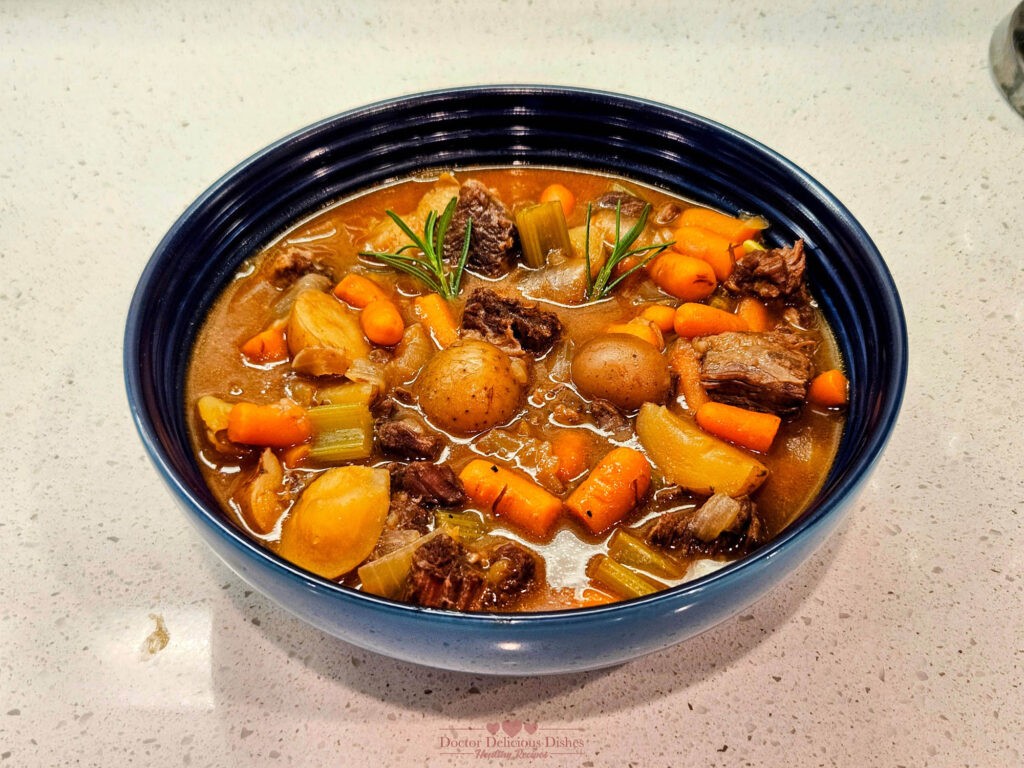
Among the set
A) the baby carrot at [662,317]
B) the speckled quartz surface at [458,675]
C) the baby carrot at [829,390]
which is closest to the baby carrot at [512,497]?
the speckled quartz surface at [458,675]

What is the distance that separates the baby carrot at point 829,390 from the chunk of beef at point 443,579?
95 centimetres

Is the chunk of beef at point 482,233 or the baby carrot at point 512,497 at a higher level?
the chunk of beef at point 482,233

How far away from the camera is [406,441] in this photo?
6.57 ft

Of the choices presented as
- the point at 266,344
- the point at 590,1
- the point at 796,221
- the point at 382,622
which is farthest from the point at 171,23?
the point at 382,622

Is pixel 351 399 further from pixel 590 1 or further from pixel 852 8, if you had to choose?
pixel 852 8

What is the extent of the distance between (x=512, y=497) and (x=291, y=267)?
985 millimetres

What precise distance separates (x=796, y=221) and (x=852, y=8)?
1.93 m

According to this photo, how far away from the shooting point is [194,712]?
71.6 inches

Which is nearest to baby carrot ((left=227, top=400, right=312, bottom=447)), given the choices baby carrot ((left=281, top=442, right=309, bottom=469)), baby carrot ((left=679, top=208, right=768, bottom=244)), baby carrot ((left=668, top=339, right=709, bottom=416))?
baby carrot ((left=281, top=442, right=309, bottom=469))

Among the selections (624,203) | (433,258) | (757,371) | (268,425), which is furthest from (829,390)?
(268,425)

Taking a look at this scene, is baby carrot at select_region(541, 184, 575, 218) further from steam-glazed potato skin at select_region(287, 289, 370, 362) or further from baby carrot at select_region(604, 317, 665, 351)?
steam-glazed potato skin at select_region(287, 289, 370, 362)

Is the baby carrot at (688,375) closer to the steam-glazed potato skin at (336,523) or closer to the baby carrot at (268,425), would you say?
the steam-glazed potato skin at (336,523)

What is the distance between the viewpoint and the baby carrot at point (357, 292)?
240 cm

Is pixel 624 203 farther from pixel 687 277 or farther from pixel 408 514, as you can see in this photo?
pixel 408 514
